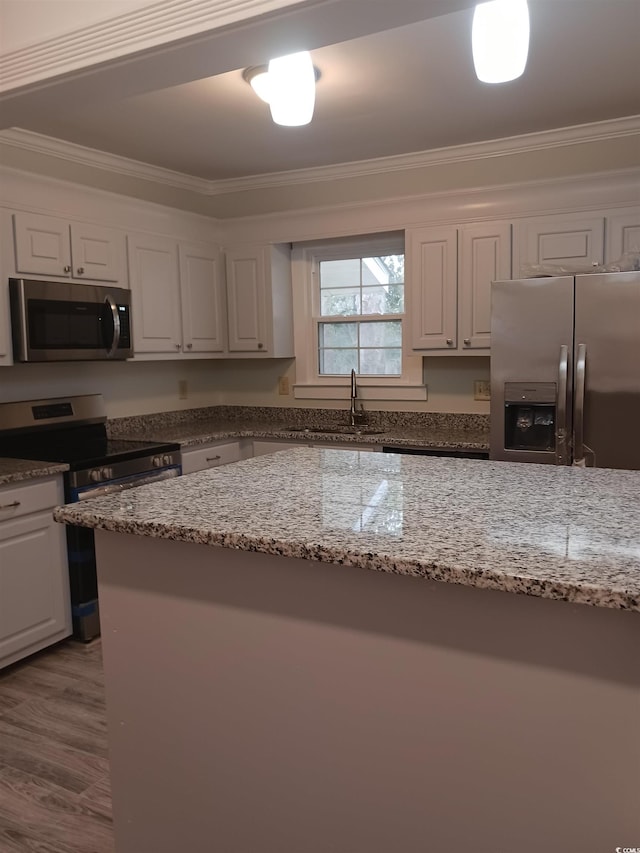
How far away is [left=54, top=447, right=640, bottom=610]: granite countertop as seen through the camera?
106 cm

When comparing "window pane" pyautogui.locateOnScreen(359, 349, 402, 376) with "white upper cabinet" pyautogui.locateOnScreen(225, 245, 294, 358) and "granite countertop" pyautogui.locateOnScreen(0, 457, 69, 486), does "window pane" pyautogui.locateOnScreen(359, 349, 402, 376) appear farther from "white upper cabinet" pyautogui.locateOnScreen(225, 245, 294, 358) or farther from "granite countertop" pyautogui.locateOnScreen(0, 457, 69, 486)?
"granite countertop" pyautogui.locateOnScreen(0, 457, 69, 486)

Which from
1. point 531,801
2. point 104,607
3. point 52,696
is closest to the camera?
point 531,801

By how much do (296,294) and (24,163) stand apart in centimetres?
A: 186

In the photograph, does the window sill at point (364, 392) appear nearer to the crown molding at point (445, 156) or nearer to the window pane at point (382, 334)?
the window pane at point (382, 334)

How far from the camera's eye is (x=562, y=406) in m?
2.98

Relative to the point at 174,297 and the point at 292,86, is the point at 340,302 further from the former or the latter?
the point at 292,86

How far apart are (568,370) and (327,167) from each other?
197cm

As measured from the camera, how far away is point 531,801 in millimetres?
1141

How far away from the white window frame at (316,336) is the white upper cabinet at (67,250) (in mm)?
1265

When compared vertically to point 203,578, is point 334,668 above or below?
below

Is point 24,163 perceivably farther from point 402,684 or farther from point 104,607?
point 402,684

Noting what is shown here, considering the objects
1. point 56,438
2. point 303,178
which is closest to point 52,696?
point 56,438

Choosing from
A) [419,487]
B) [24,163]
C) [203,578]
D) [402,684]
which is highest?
[24,163]

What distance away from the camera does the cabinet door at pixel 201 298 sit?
4164 mm
